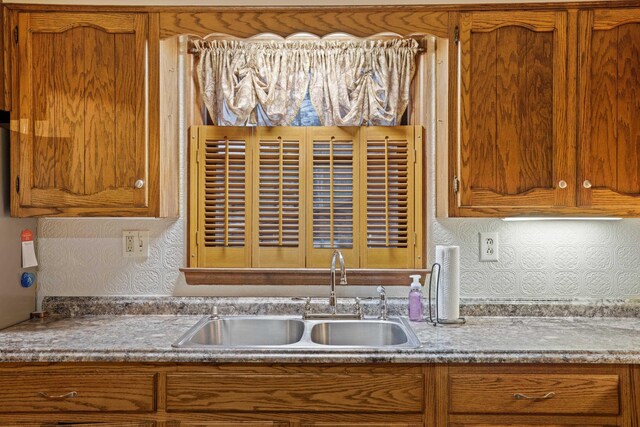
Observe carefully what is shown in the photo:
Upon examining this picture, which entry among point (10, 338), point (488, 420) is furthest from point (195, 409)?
point (488, 420)

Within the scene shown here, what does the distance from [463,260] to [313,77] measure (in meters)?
1.06

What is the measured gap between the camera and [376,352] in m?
1.51

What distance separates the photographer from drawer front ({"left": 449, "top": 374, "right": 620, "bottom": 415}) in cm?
151

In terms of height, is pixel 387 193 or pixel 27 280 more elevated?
pixel 387 193

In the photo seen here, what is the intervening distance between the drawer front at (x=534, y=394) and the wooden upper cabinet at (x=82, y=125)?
1327mm

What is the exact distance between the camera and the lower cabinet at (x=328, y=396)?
4.95 ft

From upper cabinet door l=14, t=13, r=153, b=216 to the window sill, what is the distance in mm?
450

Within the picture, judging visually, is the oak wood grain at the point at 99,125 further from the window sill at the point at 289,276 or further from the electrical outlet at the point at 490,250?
the electrical outlet at the point at 490,250

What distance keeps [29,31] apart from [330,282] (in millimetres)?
1585

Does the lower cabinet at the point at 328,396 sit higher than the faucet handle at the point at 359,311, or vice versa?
the faucet handle at the point at 359,311

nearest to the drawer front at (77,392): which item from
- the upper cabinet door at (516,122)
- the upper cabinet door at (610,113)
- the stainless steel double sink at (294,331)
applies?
the stainless steel double sink at (294,331)

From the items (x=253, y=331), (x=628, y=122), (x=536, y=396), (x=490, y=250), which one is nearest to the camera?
(x=536, y=396)

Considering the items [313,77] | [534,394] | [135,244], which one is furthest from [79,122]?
[534,394]

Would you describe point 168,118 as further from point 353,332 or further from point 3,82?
point 353,332
